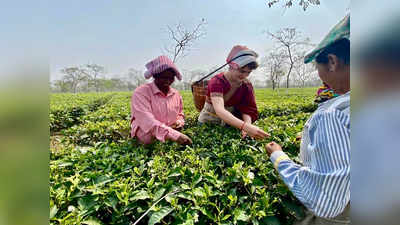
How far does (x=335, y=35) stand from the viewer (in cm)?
64

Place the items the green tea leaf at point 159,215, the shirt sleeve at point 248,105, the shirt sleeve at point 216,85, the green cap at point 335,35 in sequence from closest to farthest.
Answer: the green cap at point 335,35 → the green tea leaf at point 159,215 → the shirt sleeve at point 216,85 → the shirt sleeve at point 248,105

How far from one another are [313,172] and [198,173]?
0.52 m

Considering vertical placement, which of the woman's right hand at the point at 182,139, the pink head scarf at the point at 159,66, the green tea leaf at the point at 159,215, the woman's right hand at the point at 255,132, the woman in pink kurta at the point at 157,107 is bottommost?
the green tea leaf at the point at 159,215

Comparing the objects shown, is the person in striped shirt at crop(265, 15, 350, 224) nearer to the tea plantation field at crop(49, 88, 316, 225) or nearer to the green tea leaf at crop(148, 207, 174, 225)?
the tea plantation field at crop(49, 88, 316, 225)

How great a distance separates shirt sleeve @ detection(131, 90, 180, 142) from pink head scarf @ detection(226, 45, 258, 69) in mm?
724

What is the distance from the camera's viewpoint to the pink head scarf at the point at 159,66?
1574mm

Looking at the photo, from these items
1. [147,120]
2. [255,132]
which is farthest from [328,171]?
[147,120]

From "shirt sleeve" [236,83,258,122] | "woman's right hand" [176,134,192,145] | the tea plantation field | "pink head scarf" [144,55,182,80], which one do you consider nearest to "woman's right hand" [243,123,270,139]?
the tea plantation field

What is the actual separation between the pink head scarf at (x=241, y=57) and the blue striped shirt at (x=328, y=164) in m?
0.88

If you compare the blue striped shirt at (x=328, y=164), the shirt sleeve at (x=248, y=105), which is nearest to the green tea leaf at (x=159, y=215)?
the blue striped shirt at (x=328, y=164)

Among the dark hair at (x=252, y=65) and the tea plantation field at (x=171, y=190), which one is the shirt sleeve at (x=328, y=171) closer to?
the tea plantation field at (x=171, y=190)

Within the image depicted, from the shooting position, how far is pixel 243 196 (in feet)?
2.99

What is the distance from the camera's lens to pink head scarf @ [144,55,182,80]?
1574 mm
